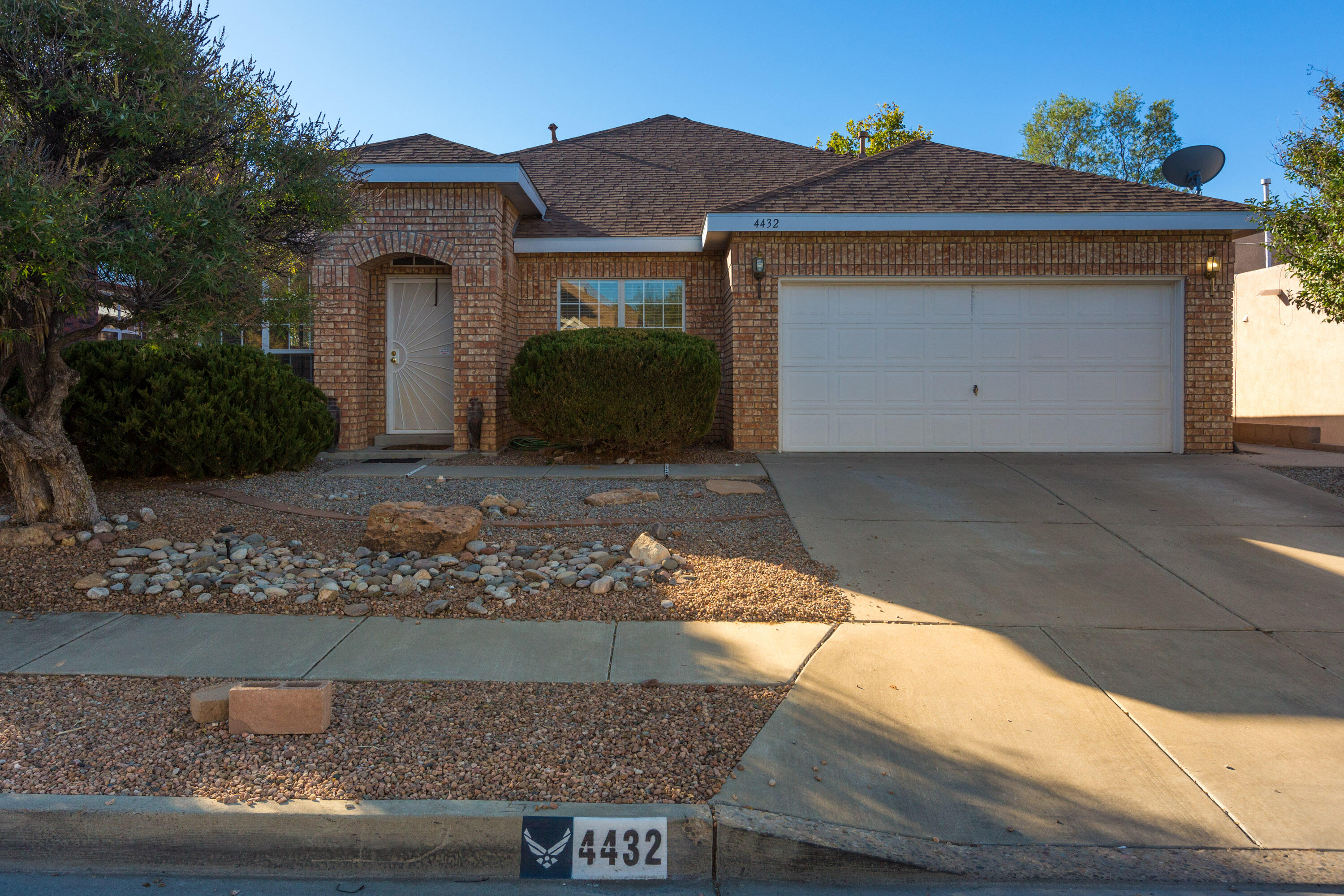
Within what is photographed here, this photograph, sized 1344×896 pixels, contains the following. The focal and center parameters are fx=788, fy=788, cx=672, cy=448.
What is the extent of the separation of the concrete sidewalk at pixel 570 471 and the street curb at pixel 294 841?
579 centimetres

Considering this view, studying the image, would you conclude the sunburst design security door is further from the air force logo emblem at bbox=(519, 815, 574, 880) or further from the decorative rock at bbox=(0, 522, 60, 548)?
the air force logo emblem at bbox=(519, 815, 574, 880)

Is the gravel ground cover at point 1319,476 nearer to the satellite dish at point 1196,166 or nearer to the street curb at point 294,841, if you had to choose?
the satellite dish at point 1196,166

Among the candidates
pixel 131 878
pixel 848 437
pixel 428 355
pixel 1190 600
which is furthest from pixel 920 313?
pixel 131 878

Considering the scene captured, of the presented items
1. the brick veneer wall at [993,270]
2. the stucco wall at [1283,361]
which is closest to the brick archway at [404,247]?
the brick veneer wall at [993,270]

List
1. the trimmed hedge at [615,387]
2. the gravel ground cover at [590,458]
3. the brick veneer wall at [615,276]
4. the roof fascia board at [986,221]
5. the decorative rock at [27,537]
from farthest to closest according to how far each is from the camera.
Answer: the brick veneer wall at [615,276], the roof fascia board at [986,221], the gravel ground cover at [590,458], the trimmed hedge at [615,387], the decorative rock at [27,537]

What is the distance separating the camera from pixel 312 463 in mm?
9398

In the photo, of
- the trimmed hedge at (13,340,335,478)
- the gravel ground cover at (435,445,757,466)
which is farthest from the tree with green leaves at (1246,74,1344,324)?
the trimmed hedge at (13,340,335,478)

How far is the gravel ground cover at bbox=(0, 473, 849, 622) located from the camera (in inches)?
194

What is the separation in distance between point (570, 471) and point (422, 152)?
528cm

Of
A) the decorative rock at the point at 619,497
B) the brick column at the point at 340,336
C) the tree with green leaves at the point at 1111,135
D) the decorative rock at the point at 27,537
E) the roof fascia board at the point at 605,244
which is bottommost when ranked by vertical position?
the decorative rock at the point at 27,537

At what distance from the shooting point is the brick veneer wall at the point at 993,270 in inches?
405

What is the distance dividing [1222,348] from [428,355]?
428 inches

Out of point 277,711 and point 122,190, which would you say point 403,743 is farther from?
point 122,190

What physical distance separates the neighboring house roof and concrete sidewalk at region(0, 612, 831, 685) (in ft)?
18.7
